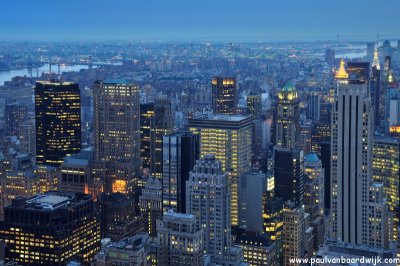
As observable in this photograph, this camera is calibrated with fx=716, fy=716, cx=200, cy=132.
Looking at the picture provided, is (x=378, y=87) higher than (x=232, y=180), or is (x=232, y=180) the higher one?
(x=378, y=87)

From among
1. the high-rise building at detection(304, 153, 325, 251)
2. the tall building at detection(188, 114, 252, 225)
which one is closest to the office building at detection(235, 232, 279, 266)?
the high-rise building at detection(304, 153, 325, 251)

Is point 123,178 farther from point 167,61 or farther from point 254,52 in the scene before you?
point 254,52

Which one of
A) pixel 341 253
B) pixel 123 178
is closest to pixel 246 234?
pixel 341 253

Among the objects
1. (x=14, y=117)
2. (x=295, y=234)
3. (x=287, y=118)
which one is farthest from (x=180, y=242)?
(x=14, y=117)

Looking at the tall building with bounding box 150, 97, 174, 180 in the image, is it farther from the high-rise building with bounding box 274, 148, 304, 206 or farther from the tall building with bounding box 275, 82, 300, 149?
the high-rise building with bounding box 274, 148, 304, 206

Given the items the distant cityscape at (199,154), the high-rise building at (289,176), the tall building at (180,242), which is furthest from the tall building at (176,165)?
the tall building at (180,242)
